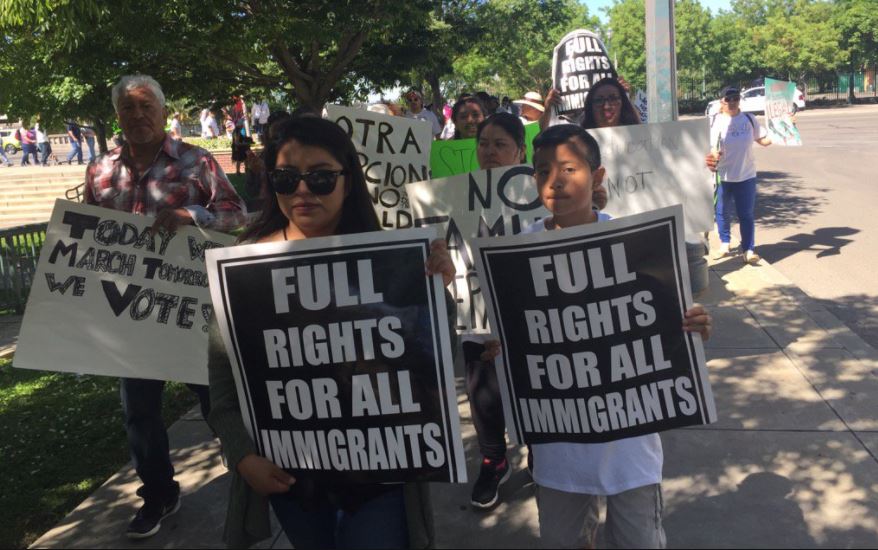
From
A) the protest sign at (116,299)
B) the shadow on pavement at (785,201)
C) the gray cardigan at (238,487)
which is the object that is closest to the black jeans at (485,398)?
the protest sign at (116,299)

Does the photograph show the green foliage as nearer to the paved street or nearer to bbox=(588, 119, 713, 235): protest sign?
the paved street

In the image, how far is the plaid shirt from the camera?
3.71 metres

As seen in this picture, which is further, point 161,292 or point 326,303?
point 161,292

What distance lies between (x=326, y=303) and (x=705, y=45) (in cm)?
6828

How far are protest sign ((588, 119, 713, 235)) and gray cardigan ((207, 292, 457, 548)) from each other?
3571 millimetres

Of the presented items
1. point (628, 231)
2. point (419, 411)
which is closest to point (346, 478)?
point (419, 411)

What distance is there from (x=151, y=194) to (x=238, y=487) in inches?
76.9

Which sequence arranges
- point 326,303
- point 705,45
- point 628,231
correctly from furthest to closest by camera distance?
point 705,45
point 628,231
point 326,303

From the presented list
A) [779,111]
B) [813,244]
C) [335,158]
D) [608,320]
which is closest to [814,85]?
[779,111]

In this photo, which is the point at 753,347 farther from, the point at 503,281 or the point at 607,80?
the point at 503,281

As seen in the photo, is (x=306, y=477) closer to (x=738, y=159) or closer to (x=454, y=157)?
(x=454, y=157)

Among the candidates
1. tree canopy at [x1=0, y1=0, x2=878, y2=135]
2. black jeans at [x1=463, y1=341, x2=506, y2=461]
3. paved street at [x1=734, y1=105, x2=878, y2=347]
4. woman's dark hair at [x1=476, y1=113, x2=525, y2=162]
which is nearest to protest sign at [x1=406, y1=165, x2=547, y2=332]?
black jeans at [x1=463, y1=341, x2=506, y2=461]

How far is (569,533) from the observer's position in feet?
8.41

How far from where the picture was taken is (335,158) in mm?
2221
